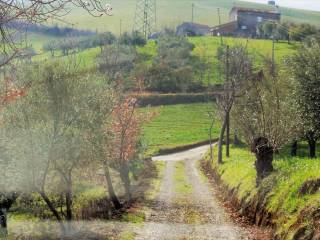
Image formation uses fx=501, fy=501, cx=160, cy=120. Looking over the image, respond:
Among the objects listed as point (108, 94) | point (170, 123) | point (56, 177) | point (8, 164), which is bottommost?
point (170, 123)

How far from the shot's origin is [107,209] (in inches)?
1229

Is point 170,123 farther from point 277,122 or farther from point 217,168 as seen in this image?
point 277,122

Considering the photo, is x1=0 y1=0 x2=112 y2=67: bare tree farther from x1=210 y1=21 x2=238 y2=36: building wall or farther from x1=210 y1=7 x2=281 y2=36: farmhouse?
x1=210 y1=21 x2=238 y2=36: building wall

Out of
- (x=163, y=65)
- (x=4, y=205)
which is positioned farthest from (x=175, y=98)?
(x=4, y=205)

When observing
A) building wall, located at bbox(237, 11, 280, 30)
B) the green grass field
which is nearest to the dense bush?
the green grass field

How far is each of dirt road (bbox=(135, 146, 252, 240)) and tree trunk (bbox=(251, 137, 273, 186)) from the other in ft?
10.2

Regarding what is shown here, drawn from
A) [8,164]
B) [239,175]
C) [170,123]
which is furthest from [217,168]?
[170,123]

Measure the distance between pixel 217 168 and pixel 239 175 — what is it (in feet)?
42.0

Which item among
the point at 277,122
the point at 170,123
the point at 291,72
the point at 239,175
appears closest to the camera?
the point at 277,122

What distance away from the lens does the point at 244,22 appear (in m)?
166

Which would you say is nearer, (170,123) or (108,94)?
(108,94)

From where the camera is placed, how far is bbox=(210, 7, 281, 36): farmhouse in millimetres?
161625

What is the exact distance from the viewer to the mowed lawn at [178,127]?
77.2 metres

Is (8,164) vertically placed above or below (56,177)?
above
